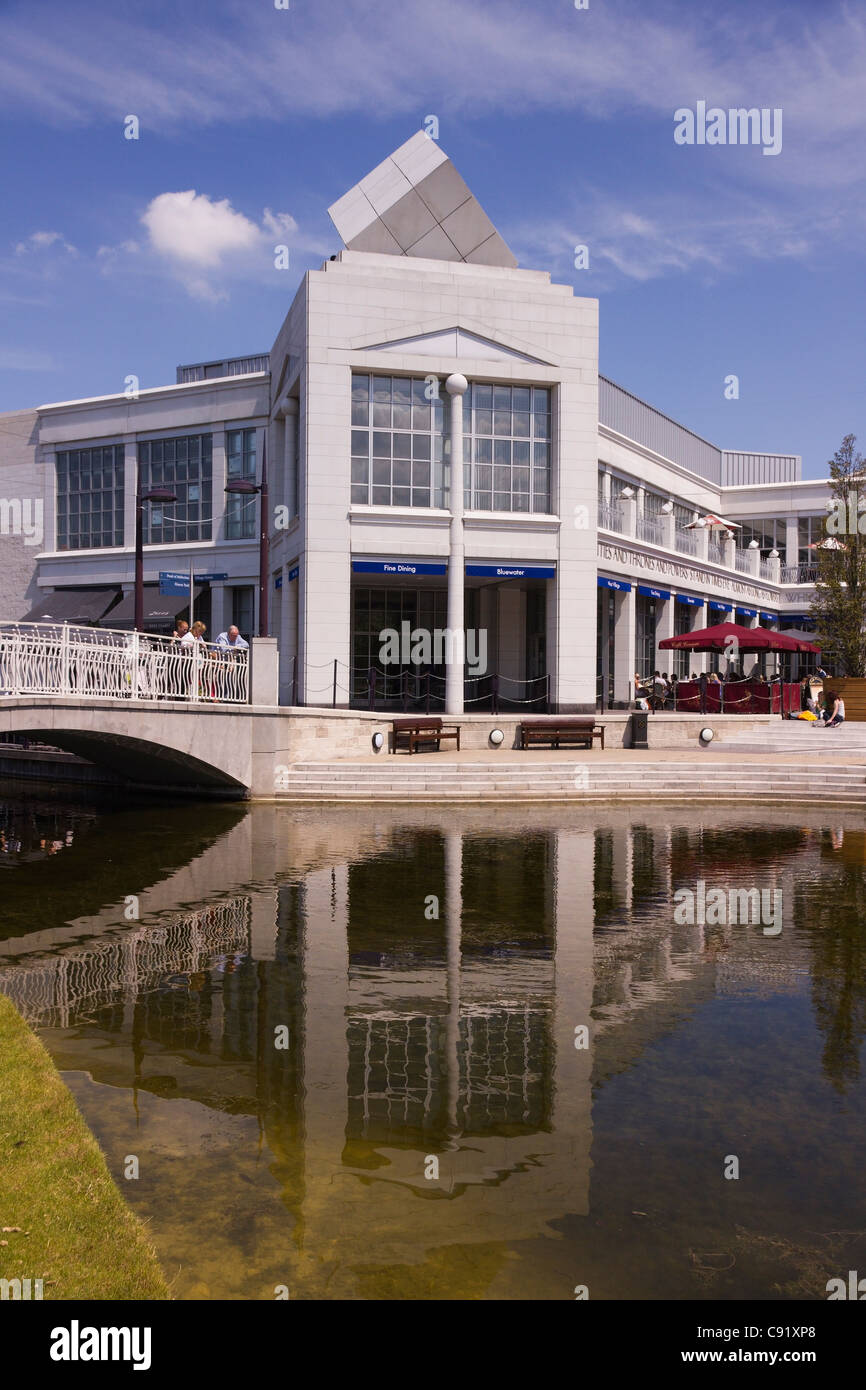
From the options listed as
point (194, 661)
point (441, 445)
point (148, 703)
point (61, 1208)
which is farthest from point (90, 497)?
point (61, 1208)

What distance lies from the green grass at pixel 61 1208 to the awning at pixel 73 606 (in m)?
35.1

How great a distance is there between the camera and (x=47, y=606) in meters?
40.7

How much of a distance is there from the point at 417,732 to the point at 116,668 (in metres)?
7.55

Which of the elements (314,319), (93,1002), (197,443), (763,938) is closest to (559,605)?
(314,319)

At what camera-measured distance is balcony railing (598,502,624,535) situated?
117 ft

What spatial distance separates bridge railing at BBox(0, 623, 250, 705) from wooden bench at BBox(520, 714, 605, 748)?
749cm

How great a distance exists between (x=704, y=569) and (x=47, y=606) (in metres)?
28.1

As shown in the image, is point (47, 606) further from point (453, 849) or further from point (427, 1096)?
point (427, 1096)

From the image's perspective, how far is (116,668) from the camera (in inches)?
704
